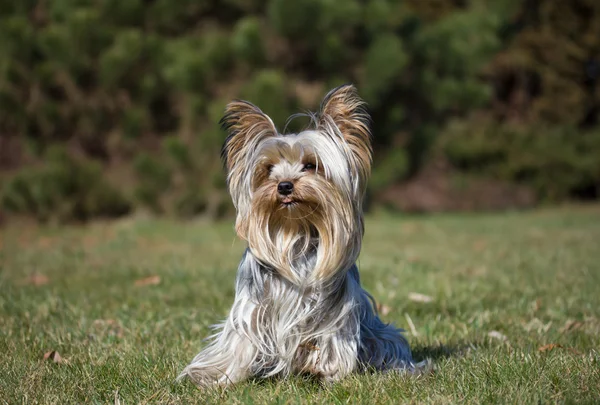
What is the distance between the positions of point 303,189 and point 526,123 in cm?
2423

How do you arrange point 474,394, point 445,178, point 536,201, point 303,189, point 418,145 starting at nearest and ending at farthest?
point 474,394 < point 303,189 < point 418,145 < point 536,201 < point 445,178

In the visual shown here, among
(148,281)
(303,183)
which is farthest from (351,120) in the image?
(148,281)

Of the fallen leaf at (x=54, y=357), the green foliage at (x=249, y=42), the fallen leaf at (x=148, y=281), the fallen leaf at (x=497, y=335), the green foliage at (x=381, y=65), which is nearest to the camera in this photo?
the fallen leaf at (x=54, y=357)

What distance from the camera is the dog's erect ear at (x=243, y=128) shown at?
144 inches

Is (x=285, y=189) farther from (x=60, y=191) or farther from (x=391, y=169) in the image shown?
(x=391, y=169)

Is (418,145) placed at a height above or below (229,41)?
below

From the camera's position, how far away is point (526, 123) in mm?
25953

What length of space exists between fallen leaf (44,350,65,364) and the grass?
2.0 inches

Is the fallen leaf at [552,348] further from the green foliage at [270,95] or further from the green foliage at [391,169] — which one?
the green foliage at [391,169]

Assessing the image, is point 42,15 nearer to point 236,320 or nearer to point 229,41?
point 229,41

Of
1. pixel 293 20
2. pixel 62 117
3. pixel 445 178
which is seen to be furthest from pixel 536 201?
pixel 62 117

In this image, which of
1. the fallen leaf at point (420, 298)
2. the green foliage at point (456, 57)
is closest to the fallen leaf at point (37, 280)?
the fallen leaf at point (420, 298)

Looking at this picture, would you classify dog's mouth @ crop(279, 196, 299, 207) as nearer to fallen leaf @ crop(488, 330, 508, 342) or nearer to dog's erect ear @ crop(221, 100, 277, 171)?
dog's erect ear @ crop(221, 100, 277, 171)

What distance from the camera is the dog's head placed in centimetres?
352
